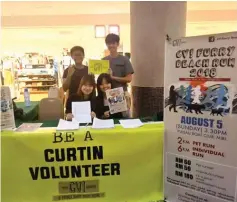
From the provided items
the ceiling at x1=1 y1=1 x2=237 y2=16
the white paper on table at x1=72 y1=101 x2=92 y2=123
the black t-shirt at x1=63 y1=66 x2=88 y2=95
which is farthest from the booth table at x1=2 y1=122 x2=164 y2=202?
the ceiling at x1=1 y1=1 x2=237 y2=16

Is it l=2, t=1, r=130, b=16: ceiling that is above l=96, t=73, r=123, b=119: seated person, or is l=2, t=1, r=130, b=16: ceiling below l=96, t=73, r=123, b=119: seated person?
above

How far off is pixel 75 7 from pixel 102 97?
4281 mm

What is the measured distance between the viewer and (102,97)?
2.51 meters

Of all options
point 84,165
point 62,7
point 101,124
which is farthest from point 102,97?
point 62,7

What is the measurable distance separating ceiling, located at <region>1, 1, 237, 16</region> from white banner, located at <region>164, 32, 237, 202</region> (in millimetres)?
4529

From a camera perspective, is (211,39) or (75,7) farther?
(75,7)

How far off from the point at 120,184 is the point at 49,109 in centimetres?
162

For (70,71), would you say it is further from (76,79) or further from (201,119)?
(201,119)

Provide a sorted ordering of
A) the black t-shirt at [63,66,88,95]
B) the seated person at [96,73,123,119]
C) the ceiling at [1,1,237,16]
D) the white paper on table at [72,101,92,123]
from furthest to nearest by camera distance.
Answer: the ceiling at [1,1,237,16] < the black t-shirt at [63,66,88,95] < the seated person at [96,73,123,119] < the white paper on table at [72,101,92,123]

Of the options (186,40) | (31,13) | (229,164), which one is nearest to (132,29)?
(186,40)

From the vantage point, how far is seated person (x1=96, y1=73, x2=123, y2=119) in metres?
2.49

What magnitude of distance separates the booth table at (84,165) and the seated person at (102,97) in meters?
0.70

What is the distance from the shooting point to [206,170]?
5.32ft

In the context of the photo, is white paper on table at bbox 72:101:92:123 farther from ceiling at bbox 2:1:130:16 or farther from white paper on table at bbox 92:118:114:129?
ceiling at bbox 2:1:130:16
